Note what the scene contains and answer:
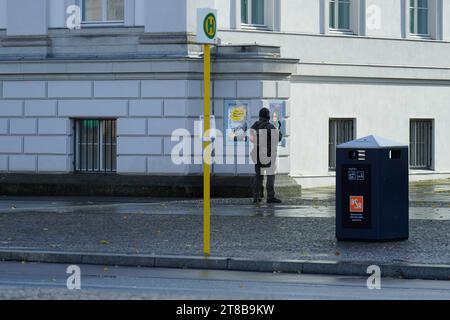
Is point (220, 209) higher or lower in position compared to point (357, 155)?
lower

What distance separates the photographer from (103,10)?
3328 centimetres

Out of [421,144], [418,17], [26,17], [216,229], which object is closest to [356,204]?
[216,229]

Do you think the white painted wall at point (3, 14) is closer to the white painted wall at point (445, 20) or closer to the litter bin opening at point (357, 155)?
the white painted wall at point (445, 20)

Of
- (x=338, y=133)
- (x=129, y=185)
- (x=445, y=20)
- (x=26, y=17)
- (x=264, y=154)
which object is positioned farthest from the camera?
(x=445, y=20)

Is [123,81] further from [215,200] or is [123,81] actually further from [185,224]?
[185,224]

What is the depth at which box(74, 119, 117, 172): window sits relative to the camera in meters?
33.4

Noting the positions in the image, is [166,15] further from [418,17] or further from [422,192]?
[418,17]

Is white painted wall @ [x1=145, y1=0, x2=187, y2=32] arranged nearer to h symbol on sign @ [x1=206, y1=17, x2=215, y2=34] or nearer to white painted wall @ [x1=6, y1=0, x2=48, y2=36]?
white painted wall @ [x1=6, y1=0, x2=48, y2=36]

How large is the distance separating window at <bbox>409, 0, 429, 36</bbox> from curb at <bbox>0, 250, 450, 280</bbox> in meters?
21.4

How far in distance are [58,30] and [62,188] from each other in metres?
3.79

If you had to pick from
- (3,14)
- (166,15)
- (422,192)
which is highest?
(3,14)

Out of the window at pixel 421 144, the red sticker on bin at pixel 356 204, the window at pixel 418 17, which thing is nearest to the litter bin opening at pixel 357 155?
the red sticker on bin at pixel 356 204

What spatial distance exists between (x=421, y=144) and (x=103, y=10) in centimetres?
1043
